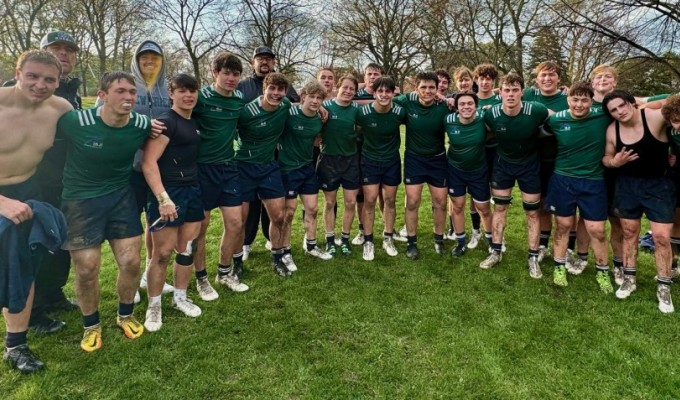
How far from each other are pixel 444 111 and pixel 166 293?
3936mm

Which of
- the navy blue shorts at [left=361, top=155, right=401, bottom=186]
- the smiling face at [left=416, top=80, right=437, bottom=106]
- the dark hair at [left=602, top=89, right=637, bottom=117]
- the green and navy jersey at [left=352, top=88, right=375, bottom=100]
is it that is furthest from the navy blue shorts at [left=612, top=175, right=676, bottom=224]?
the green and navy jersey at [left=352, top=88, right=375, bottom=100]

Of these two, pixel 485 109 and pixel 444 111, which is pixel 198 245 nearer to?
pixel 444 111

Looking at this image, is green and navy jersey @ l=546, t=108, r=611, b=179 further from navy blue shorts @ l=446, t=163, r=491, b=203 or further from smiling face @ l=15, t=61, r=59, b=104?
smiling face @ l=15, t=61, r=59, b=104

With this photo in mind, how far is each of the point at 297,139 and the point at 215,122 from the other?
1.16m

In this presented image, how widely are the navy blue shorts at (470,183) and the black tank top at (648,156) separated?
1503mm

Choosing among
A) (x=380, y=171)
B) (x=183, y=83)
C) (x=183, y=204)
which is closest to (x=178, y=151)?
(x=183, y=204)

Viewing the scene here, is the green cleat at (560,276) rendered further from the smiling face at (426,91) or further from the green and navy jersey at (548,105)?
the smiling face at (426,91)

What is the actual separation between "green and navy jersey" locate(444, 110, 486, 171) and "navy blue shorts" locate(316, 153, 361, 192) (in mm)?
1251

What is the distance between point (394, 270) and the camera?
5.12 m

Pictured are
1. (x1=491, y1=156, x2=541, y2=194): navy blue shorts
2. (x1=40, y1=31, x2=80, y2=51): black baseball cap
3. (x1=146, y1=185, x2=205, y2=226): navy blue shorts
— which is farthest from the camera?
(x1=491, y1=156, x2=541, y2=194): navy blue shorts

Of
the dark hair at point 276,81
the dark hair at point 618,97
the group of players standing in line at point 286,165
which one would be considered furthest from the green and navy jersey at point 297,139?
the dark hair at point 618,97

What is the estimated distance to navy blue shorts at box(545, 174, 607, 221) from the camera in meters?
4.36

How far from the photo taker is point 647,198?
4.11 m

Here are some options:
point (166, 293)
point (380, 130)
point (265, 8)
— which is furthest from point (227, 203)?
point (265, 8)
